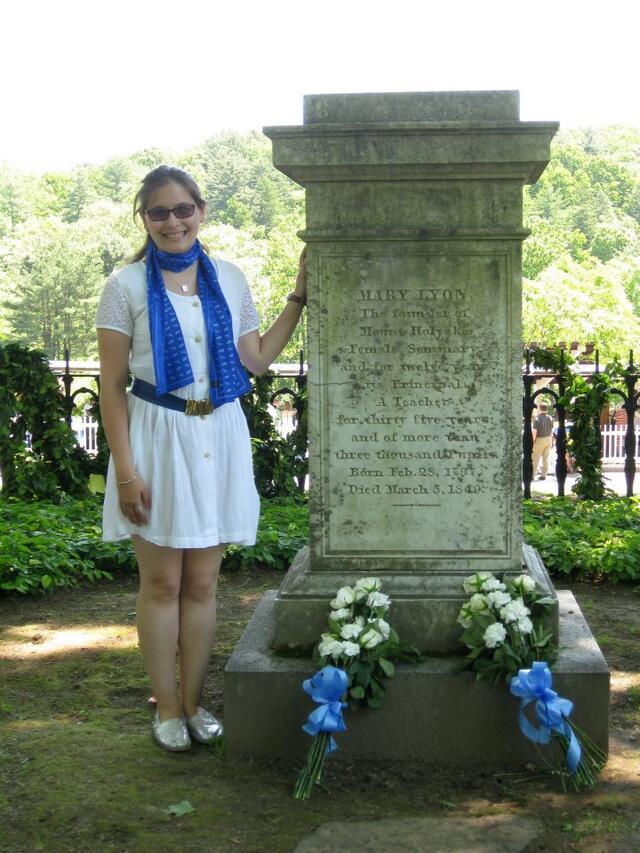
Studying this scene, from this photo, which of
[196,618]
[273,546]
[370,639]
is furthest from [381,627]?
[273,546]

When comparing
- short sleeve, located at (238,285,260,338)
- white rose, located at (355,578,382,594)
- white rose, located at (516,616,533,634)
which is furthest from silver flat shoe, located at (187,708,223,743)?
short sleeve, located at (238,285,260,338)

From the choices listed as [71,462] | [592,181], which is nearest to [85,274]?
[592,181]

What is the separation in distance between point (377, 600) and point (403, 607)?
170 millimetres

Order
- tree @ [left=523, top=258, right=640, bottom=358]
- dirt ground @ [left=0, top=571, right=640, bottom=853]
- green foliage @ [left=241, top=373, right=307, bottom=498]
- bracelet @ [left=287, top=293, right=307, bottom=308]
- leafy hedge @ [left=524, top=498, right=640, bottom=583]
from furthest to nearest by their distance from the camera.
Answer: tree @ [left=523, top=258, right=640, bottom=358], green foliage @ [left=241, top=373, right=307, bottom=498], leafy hedge @ [left=524, top=498, right=640, bottom=583], bracelet @ [left=287, top=293, right=307, bottom=308], dirt ground @ [left=0, top=571, right=640, bottom=853]

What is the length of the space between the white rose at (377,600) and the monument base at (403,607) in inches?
4.8

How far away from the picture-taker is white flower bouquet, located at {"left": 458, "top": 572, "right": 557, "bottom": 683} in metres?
3.33

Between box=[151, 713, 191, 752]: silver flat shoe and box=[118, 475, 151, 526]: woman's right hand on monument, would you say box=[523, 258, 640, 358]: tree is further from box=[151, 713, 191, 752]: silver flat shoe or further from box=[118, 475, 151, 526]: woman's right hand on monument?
box=[118, 475, 151, 526]: woman's right hand on monument

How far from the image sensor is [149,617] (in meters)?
3.45

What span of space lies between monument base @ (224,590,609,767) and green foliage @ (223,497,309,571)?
9.35 feet

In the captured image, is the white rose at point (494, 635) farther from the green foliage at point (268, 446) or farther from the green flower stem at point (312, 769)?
the green foliage at point (268, 446)

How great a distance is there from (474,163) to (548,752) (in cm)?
202

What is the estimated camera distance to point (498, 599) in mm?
3404

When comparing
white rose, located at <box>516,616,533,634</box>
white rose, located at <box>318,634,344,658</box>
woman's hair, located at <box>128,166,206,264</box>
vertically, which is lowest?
white rose, located at <box>318,634,344,658</box>

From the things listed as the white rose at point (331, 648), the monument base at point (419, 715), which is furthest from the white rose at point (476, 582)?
the white rose at point (331, 648)
